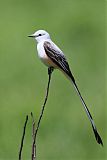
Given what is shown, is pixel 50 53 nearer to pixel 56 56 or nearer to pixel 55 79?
pixel 56 56

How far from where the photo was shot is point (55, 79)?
7.92 metres

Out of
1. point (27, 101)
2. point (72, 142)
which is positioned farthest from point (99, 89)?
point (72, 142)

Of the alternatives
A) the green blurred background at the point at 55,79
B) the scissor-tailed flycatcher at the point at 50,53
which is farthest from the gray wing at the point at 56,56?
the green blurred background at the point at 55,79

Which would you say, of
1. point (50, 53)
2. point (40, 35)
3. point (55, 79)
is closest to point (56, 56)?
point (50, 53)

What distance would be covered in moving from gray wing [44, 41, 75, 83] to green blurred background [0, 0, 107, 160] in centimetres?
217

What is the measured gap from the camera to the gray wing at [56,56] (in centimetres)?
351

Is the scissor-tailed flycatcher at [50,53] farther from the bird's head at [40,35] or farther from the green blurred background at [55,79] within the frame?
the green blurred background at [55,79]

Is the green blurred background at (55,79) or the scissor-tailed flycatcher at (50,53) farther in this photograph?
the green blurred background at (55,79)

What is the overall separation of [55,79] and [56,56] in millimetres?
4320

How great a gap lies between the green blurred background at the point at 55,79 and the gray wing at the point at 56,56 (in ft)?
7.13

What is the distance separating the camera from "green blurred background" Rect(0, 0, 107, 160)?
20.9 ft

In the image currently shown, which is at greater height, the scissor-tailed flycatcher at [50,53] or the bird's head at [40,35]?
the bird's head at [40,35]

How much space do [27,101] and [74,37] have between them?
221 centimetres

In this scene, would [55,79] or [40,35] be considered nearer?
[40,35]
